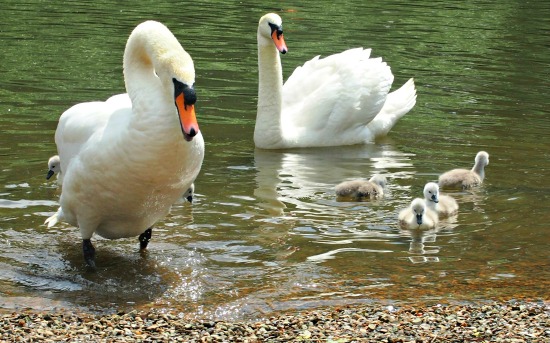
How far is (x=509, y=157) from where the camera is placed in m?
11.7

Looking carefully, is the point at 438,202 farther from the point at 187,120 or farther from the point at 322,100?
the point at 187,120

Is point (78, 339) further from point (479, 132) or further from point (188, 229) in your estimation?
point (479, 132)

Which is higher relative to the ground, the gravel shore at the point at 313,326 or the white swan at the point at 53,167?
the white swan at the point at 53,167

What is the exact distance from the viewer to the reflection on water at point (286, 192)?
742 centimetres

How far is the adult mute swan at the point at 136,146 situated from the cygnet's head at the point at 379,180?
3.03 metres

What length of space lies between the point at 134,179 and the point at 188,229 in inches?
79.1

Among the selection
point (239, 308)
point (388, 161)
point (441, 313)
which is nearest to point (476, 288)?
point (441, 313)

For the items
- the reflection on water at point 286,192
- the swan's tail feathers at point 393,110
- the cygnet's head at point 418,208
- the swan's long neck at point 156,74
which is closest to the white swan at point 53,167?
the reflection on water at point 286,192

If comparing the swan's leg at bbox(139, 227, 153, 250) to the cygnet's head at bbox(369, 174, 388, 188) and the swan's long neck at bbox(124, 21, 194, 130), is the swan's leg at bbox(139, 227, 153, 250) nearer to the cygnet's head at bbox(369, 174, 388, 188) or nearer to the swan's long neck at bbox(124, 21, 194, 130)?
the swan's long neck at bbox(124, 21, 194, 130)

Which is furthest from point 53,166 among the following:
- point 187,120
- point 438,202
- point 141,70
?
point 187,120

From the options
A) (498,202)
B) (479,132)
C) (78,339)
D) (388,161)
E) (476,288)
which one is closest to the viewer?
(78,339)

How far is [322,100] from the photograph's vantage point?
41.0 feet

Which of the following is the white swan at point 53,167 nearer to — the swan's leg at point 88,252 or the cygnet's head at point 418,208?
the swan's leg at point 88,252

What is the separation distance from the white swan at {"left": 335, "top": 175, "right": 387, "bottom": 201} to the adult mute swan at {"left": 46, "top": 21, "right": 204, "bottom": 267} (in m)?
2.62
